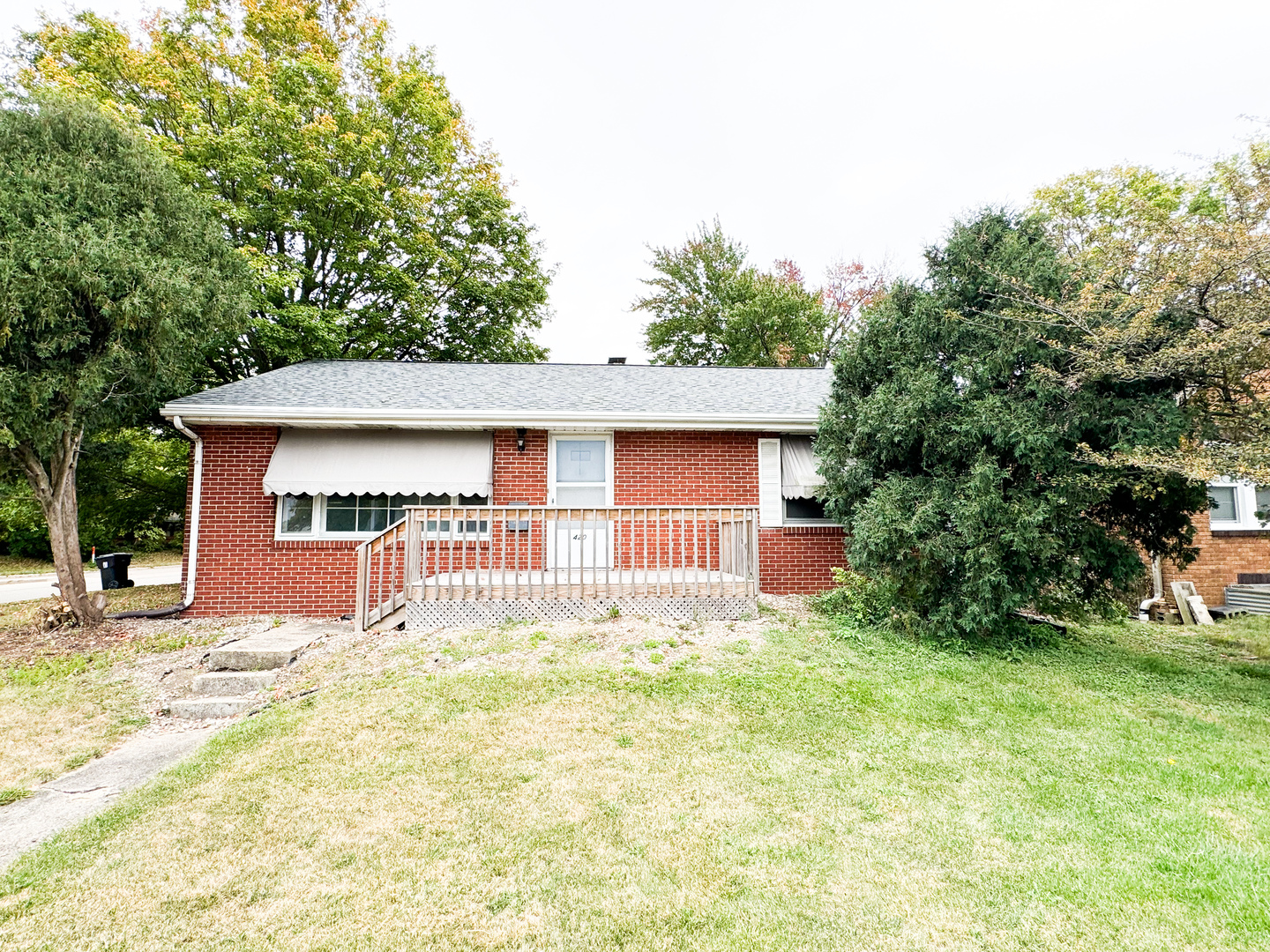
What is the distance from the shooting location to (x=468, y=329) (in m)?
20.0

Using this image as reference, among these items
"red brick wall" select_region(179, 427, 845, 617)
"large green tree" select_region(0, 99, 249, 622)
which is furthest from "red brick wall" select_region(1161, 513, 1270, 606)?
"large green tree" select_region(0, 99, 249, 622)

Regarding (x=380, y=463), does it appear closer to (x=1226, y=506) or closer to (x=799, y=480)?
(x=799, y=480)


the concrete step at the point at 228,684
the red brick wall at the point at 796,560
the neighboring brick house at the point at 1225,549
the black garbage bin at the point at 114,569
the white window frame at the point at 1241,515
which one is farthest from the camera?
the black garbage bin at the point at 114,569

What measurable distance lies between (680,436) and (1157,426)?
5672 mm

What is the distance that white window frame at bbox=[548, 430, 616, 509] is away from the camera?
941 centimetres

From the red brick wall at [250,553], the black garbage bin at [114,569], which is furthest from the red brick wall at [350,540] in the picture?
the black garbage bin at [114,569]

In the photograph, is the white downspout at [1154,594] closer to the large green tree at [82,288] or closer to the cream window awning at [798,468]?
the cream window awning at [798,468]

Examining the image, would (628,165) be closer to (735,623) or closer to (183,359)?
(183,359)

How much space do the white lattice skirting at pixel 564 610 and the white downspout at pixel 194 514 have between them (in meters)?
3.95

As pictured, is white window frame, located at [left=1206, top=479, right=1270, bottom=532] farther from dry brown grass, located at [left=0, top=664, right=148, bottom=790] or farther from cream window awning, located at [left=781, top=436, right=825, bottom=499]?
dry brown grass, located at [left=0, top=664, right=148, bottom=790]

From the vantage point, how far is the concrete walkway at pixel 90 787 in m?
3.23

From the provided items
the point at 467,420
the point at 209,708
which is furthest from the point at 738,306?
the point at 209,708

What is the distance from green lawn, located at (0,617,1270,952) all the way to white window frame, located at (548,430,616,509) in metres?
4.22

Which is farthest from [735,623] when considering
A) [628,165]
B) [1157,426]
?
[628,165]
